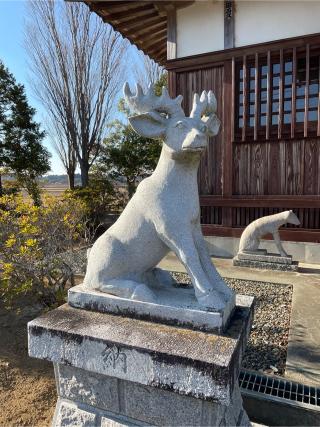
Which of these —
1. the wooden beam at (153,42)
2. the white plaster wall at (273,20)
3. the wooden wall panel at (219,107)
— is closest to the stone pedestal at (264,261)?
the wooden wall panel at (219,107)

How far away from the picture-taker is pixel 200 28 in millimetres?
6852

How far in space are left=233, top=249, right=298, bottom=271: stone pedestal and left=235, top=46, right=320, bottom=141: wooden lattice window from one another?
2680 mm

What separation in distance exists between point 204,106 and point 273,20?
599cm

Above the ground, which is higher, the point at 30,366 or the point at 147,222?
the point at 147,222

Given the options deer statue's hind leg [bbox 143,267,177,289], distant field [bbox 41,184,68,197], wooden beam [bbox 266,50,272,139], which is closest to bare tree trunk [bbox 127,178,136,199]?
distant field [bbox 41,184,68,197]

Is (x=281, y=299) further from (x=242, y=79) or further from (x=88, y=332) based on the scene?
(x=242, y=79)

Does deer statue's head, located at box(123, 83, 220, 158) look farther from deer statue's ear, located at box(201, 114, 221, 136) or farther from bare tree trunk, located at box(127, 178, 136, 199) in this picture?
bare tree trunk, located at box(127, 178, 136, 199)

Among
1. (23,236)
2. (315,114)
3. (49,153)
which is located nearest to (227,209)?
(315,114)

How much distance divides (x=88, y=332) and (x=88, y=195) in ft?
28.6

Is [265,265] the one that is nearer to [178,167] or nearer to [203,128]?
[178,167]

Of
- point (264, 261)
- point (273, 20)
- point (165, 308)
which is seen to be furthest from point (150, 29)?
point (165, 308)

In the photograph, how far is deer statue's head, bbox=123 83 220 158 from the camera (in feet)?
5.73

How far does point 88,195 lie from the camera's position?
10008mm

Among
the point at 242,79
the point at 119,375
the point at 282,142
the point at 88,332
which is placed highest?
the point at 242,79
